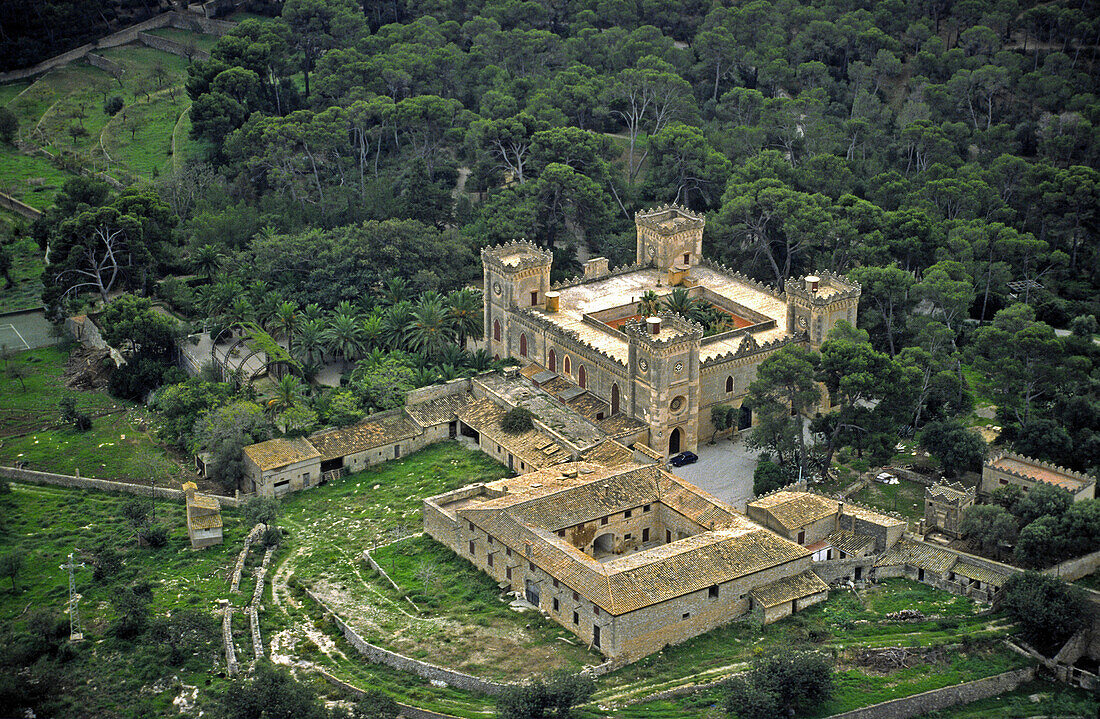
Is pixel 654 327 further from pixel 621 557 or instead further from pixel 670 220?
pixel 670 220

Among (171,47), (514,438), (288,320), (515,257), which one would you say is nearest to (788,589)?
(514,438)

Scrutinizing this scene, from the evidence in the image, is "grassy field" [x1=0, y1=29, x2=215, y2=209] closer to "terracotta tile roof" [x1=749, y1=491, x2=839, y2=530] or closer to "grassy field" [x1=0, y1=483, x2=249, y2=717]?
"grassy field" [x1=0, y1=483, x2=249, y2=717]

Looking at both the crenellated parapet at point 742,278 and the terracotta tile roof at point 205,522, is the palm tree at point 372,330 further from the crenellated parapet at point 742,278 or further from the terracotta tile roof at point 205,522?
the crenellated parapet at point 742,278

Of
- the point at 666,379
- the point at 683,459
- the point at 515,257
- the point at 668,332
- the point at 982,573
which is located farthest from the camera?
the point at 515,257

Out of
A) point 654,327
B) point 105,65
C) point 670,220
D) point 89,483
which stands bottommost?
point 89,483

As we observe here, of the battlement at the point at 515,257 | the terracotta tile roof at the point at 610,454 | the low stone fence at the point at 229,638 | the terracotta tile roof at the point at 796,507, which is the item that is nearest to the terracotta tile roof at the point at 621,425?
the terracotta tile roof at the point at 610,454

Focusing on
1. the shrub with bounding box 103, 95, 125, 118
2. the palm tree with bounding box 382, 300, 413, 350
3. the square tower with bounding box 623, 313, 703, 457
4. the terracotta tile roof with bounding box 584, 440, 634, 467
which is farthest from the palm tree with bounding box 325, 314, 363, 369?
the shrub with bounding box 103, 95, 125, 118
